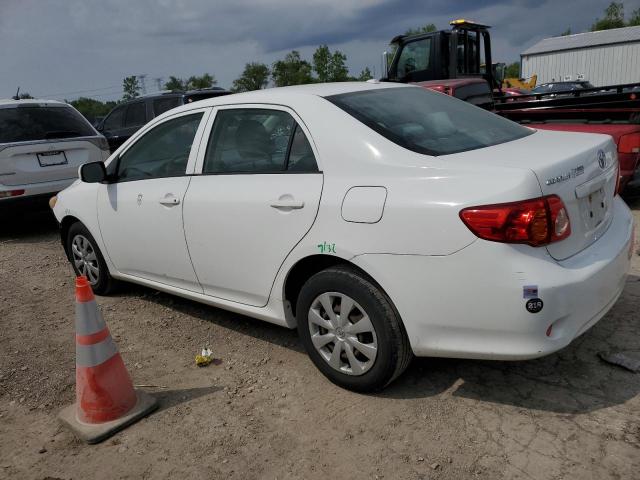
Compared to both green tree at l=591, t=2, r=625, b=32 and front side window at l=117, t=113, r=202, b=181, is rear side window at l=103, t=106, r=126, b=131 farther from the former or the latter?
green tree at l=591, t=2, r=625, b=32

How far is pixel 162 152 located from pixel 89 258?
1444mm

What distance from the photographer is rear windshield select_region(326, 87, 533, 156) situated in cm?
305

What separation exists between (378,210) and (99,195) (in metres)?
2.72

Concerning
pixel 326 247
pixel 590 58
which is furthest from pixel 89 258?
pixel 590 58

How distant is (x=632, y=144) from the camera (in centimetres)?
601

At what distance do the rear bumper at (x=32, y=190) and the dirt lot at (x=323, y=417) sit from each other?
3.64 metres

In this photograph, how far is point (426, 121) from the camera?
3.30m

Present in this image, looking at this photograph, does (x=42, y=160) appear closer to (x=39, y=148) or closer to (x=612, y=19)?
(x=39, y=148)

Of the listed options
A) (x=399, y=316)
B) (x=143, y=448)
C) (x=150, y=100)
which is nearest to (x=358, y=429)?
(x=399, y=316)

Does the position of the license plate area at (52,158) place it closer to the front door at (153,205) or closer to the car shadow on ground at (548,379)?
the front door at (153,205)

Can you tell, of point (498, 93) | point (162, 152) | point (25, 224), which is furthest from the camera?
point (498, 93)

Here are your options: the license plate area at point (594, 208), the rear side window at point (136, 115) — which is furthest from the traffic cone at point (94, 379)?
the rear side window at point (136, 115)

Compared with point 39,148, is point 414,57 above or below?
above

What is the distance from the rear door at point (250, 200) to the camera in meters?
3.21
